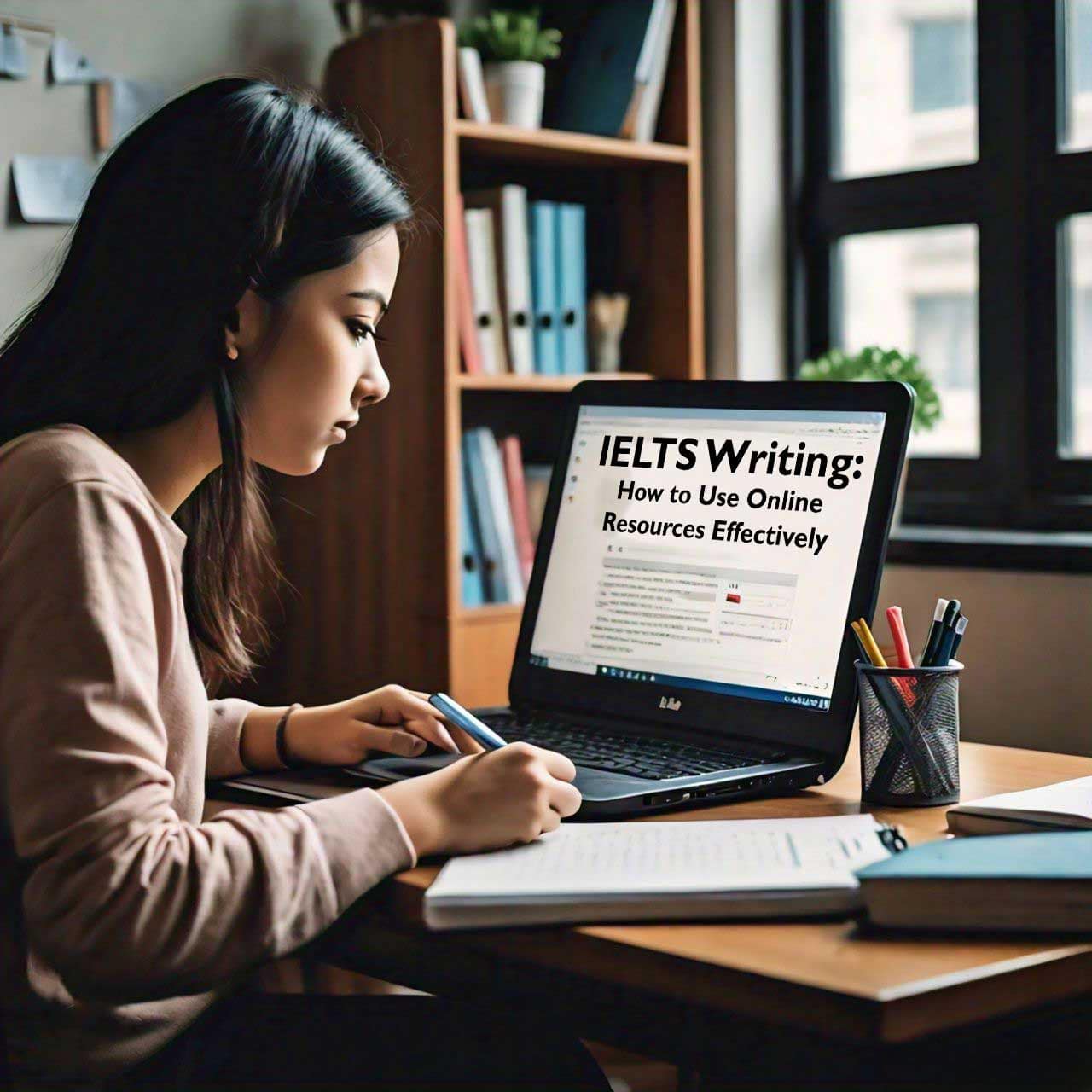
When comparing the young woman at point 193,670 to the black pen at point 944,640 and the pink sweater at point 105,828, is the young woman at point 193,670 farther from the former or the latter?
the black pen at point 944,640

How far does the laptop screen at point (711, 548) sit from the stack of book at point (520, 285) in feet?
2.89

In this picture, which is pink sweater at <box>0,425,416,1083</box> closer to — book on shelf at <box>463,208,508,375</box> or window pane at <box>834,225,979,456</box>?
book on shelf at <box>463,208,508,375</box>

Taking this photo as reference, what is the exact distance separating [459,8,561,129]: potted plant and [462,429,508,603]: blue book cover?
50 centimetres

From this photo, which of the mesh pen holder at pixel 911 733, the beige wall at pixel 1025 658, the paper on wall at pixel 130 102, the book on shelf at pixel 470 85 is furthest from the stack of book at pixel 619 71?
the mesh pen holder at pixel 911 733

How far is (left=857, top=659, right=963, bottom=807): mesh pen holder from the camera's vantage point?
1.10m

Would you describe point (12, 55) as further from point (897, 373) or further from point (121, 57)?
point (897, 373)

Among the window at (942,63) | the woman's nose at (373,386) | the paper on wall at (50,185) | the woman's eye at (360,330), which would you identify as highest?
the window at (942,63)

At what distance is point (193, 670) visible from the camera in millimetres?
1041

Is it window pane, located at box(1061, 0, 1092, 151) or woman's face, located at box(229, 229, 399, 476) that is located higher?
window pane, located at box(1061, 0, 1092, 151)

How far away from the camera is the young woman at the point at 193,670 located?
0.85 meters

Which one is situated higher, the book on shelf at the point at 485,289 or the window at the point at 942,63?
the window at the point at 942,63

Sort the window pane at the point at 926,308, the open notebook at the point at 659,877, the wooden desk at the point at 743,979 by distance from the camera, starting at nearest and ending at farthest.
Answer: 1. the wooden desk at the point at 743,979
2. the open notebook at the point at 659,877
3. the window pane at the point at 926,308

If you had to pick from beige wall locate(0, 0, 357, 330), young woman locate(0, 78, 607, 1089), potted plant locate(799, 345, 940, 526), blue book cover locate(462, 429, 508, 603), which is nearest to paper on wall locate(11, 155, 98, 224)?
beige wall locate(0, 0, 357, 330)

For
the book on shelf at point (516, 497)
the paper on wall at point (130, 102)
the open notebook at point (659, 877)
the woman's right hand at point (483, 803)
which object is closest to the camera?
the open notebook at point (659, 877)
